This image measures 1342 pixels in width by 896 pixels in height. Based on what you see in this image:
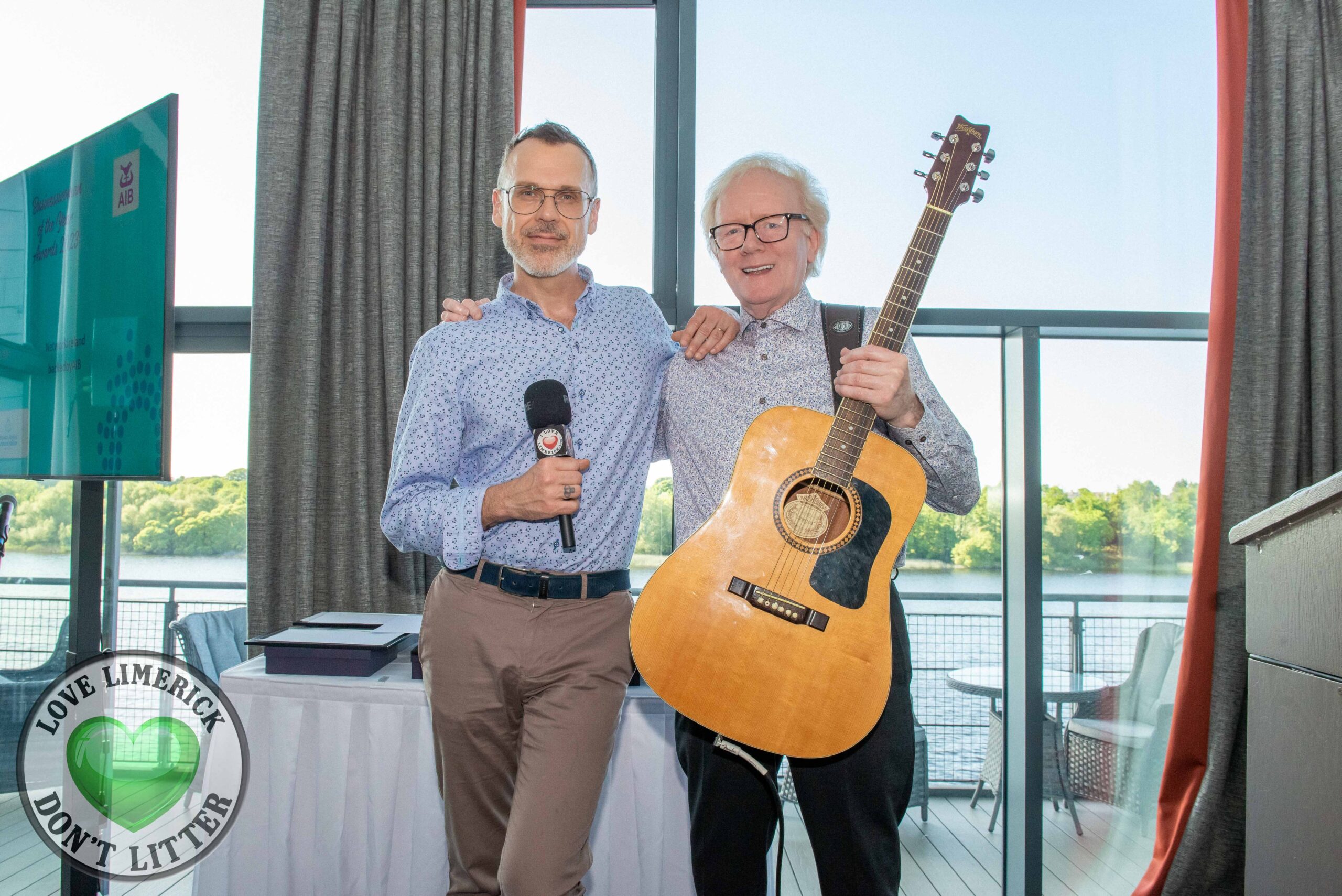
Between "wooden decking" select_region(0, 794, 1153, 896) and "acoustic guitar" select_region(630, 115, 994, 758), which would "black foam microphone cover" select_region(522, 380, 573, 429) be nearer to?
"acoustic guitar" select_region(630, 115, 994, 758)

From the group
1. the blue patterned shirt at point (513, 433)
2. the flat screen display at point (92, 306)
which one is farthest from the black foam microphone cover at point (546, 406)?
the flat screen display at point (92, 306)

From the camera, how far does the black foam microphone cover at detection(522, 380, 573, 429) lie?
4.31ft

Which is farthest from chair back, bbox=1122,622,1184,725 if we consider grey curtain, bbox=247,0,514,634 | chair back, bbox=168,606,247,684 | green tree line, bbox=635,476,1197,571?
chair back, bbox=168,606,247,684

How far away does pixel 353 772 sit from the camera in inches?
69.9

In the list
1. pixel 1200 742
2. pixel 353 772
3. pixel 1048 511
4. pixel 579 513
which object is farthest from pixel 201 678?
pixel 1200 742

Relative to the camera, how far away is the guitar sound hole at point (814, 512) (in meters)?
1.24

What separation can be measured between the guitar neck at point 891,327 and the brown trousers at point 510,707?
542mm

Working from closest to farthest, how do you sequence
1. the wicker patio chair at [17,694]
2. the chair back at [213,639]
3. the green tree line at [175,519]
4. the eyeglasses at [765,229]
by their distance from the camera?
the eyeglasses at [765,229]
the chair back at [213,639]
the wicker patio chair at [17,694]
the green tree line at [175,519]

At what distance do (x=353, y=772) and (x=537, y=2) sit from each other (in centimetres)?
242

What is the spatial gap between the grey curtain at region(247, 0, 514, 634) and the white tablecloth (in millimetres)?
523

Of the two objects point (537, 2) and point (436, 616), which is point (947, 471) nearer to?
point (436, 616)

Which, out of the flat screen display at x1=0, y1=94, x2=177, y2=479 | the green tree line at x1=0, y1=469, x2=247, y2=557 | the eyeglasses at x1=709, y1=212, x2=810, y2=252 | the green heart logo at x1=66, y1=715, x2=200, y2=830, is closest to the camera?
the eyeglasses at x1=709, y1=212, x2=810, y2=252

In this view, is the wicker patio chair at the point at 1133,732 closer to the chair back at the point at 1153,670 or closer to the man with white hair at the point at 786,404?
the chair back at the point at 1153,670

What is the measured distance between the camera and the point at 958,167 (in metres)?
1.36
